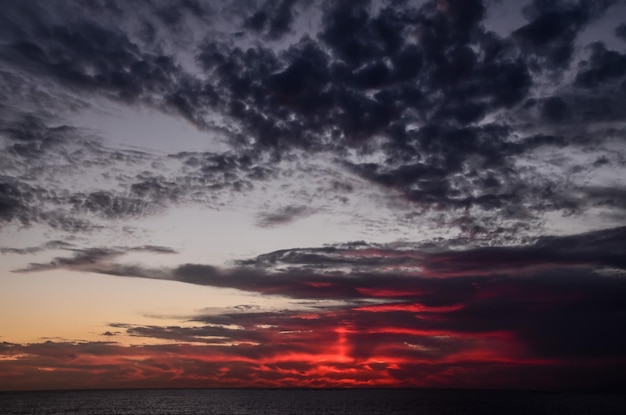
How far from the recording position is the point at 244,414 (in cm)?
15238

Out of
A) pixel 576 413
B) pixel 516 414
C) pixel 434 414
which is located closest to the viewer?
pixel 434 414

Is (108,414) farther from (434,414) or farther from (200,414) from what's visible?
(434,414)

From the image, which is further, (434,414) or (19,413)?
(19,413)

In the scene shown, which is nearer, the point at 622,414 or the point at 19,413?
the point at 622,414

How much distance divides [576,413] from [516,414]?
29502 millimetres

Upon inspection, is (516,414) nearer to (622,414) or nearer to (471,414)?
(471,414)

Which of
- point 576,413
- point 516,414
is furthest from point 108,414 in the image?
point 576,413

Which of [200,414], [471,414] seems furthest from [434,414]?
[200,414]

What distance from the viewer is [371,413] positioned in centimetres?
16162

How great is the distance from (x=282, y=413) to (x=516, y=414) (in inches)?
3015

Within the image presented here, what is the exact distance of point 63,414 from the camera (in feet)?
544

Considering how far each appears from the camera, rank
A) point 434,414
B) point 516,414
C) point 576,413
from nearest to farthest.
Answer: point 434,414 → point 516,414 → point 576,413

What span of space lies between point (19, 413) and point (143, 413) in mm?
44708

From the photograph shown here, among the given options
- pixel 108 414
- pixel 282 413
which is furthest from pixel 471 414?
pixel 108 414
